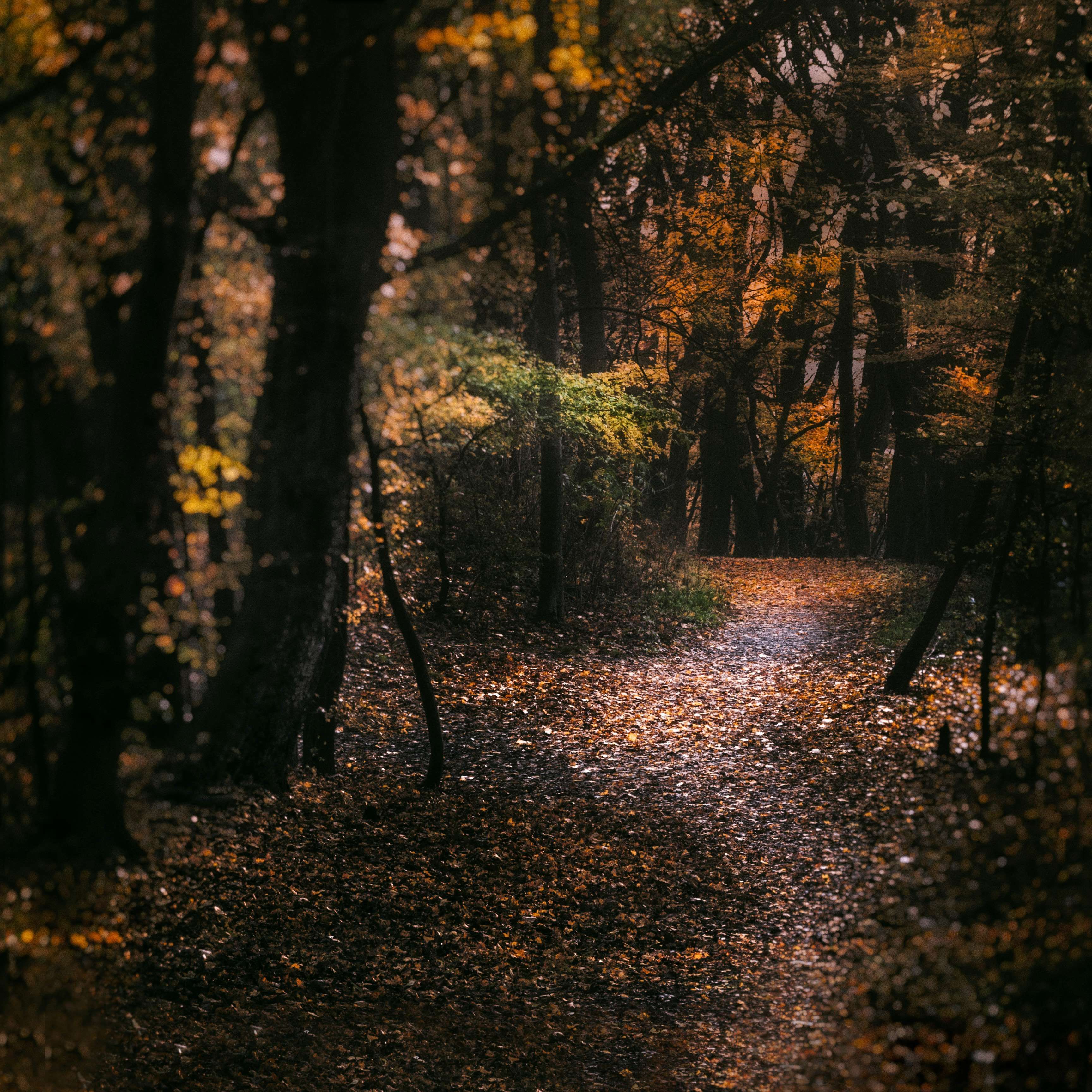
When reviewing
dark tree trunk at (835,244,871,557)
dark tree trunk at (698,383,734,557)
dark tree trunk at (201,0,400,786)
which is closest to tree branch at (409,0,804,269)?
dark tree trunk at (201,0,400,786)

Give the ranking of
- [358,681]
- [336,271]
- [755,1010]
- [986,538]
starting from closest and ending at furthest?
[336,271]
[755,1010]
[358,681]
[986,538]

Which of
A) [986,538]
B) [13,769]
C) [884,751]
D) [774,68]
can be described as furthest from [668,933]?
[774,68]

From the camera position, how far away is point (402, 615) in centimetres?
850

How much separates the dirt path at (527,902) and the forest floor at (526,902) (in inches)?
0.9

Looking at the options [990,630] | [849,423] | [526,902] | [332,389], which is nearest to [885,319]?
[849,423]

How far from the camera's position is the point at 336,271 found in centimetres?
482

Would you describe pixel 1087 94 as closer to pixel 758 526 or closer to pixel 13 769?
pixel 13 769

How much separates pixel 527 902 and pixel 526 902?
0.5 inches

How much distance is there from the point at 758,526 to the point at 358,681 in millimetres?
20330

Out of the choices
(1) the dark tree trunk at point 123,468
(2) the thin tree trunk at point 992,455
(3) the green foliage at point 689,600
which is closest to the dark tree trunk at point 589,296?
(3) the green foliage at point 689,600

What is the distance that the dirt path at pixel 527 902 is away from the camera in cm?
534

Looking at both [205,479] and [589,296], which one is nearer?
[205,479]

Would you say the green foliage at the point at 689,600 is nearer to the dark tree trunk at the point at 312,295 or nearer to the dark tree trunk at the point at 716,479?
the dark tree trunk at the point at 716,479

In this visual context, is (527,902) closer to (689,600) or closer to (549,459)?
(549,459)
